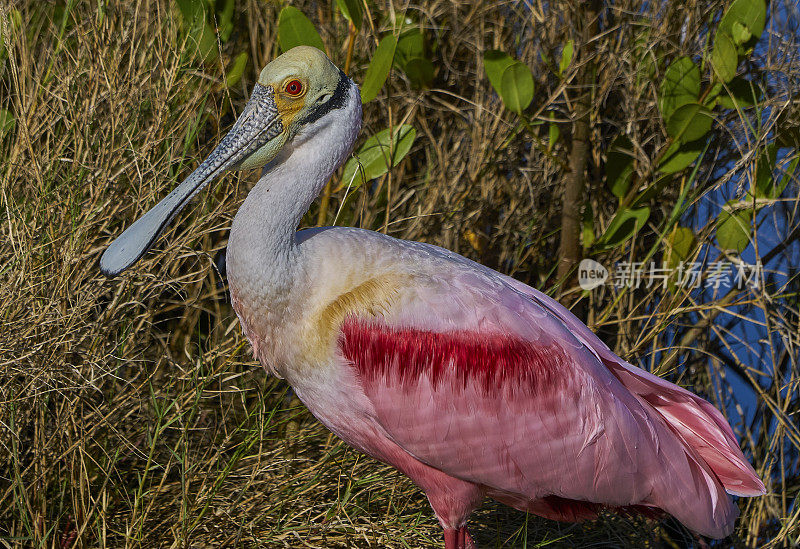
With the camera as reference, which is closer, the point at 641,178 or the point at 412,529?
the point at 412,529

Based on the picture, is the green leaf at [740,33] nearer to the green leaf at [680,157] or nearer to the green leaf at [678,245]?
the green leaf at [680,157]

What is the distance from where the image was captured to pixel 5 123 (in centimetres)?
310

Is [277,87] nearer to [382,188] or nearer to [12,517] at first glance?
[382,188]

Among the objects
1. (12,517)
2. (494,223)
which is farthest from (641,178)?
(12,517)

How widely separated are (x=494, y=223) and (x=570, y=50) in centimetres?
78

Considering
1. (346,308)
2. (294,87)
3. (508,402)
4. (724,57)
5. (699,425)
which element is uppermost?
(294,87)

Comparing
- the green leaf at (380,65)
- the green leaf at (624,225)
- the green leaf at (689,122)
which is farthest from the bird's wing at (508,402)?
the green leaf at (689,122)

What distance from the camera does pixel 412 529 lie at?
3016mm

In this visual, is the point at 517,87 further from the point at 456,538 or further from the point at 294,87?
the point at 456,538

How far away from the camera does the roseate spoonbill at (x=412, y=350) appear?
2.44 metres

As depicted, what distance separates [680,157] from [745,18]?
520mm

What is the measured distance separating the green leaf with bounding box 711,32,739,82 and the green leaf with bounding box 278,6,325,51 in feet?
4.52

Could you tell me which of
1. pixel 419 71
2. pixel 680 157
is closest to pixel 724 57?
pixel 680 157

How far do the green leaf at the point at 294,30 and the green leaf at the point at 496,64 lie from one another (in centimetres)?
62
